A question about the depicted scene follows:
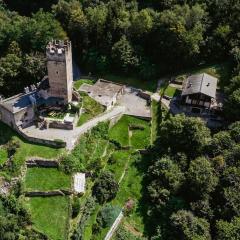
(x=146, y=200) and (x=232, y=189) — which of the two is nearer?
(x=232, y=189)

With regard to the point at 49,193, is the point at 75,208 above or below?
below

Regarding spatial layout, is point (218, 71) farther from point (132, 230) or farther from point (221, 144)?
point (132, 230)

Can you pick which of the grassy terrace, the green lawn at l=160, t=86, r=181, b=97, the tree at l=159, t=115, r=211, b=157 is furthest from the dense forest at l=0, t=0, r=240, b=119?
the tree at l=159, t=115, r=211, b=157

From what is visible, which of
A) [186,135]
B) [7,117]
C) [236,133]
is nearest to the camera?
[186,135]

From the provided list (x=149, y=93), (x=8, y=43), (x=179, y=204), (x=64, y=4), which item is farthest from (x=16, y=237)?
(x=64, y=4)

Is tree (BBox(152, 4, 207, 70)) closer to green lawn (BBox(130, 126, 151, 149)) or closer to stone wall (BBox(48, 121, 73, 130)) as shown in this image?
green lawn (BBox(130, 126, 151, 149))

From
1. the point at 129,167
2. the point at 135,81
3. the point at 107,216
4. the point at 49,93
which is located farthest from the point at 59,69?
the point at 107,216
